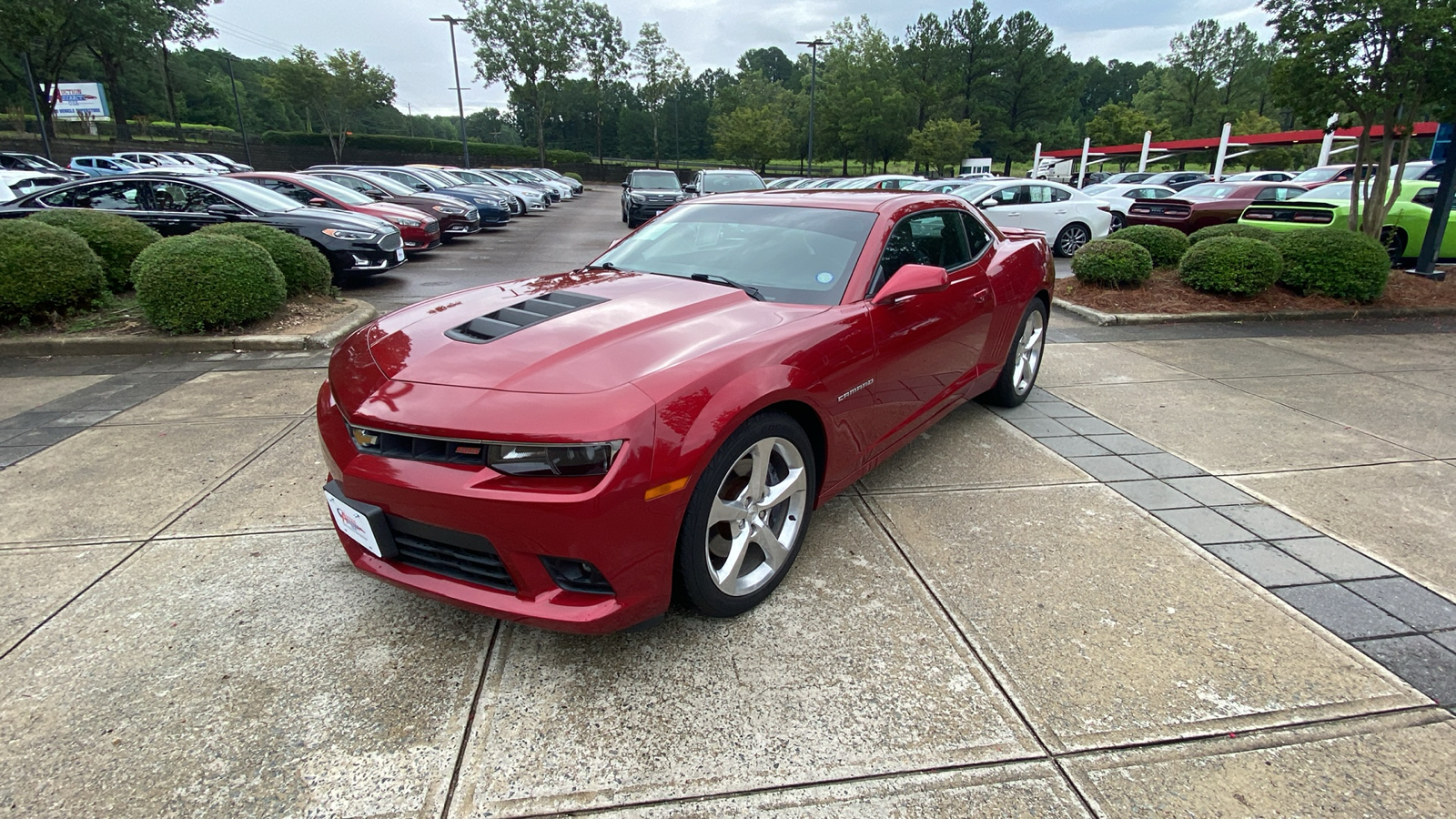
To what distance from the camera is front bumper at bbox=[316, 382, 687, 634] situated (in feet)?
6.38

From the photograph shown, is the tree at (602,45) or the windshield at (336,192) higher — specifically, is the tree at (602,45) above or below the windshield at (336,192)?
above

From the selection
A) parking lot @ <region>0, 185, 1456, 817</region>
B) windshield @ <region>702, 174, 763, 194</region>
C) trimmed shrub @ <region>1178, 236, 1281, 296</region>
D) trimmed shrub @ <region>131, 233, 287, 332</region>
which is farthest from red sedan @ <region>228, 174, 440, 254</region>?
trimmed shrub @ <region>1178, 236, 1281, 296</region>

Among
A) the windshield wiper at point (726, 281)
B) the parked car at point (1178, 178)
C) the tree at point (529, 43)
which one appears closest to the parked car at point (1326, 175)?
the parked car at point (1178, 178)

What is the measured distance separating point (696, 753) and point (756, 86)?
235ft

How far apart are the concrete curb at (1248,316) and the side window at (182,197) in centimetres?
1050

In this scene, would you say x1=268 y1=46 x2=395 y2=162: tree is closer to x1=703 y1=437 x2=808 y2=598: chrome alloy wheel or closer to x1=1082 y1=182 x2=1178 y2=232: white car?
x1=1082 y1=182 x2=1178 y2=232: white car

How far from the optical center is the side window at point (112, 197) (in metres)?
8.84

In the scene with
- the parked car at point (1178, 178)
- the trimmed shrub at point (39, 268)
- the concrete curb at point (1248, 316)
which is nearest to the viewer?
the trimmed shrub at point (39, 268)

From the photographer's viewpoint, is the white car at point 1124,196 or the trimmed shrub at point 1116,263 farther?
the white car at point 1124,196

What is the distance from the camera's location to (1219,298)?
8031mm

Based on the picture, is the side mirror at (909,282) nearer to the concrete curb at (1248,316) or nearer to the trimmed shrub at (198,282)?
the concrete curb at (1248,316)

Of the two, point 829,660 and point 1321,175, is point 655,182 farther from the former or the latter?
point 829,660


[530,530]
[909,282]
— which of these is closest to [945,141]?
[909,282]

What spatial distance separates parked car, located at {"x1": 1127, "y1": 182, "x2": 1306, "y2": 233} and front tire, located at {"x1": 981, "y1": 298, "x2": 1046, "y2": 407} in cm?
999
